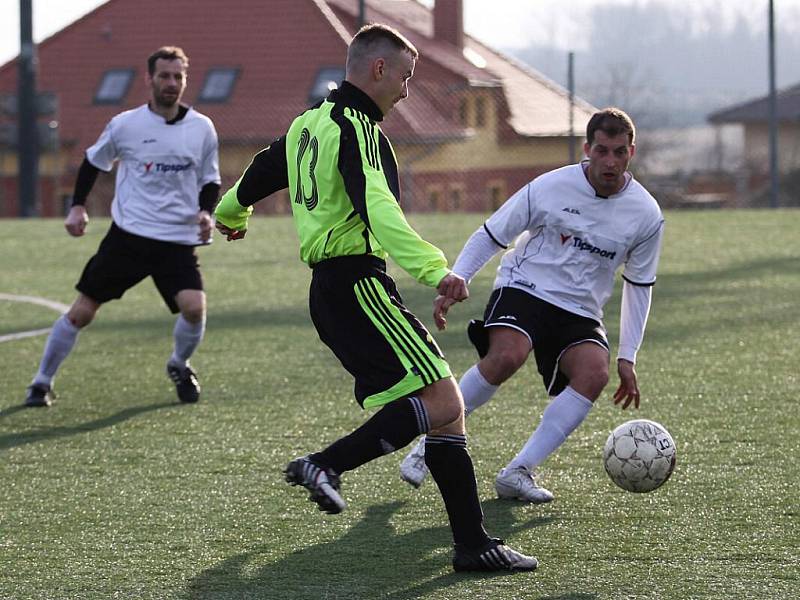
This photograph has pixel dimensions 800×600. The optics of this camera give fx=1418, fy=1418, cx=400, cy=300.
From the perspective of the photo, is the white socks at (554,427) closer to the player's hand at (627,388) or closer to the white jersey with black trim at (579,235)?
the player's hand at (627,388)

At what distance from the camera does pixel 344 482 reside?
18.7 feet

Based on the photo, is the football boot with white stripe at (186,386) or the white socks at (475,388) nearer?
the white socks at (475,388)

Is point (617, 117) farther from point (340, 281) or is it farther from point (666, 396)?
point (666, 396)

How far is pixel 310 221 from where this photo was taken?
15.0 ft

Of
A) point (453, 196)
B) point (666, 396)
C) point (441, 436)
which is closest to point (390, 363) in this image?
point (441, 436)

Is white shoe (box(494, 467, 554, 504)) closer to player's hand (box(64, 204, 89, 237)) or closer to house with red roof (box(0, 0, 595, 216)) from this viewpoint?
player's hand (box(64, 204, 89, 237))

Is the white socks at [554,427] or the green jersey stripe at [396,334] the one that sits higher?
the green jersey stripe at [396,334]

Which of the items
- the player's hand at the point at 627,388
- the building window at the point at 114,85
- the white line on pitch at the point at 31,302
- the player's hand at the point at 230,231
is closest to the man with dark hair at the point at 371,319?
the player's hand at the point at 230,231

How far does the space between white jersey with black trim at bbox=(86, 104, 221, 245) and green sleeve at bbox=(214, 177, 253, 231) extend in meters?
2.59

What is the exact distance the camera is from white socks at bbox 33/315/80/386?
7.65m

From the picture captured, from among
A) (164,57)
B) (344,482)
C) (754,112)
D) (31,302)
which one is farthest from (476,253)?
(754,112)

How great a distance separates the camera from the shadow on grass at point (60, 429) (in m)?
6.71

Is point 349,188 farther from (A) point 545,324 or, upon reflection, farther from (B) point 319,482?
(A) point 545,324

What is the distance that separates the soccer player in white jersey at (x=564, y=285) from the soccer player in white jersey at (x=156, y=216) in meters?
2.58
